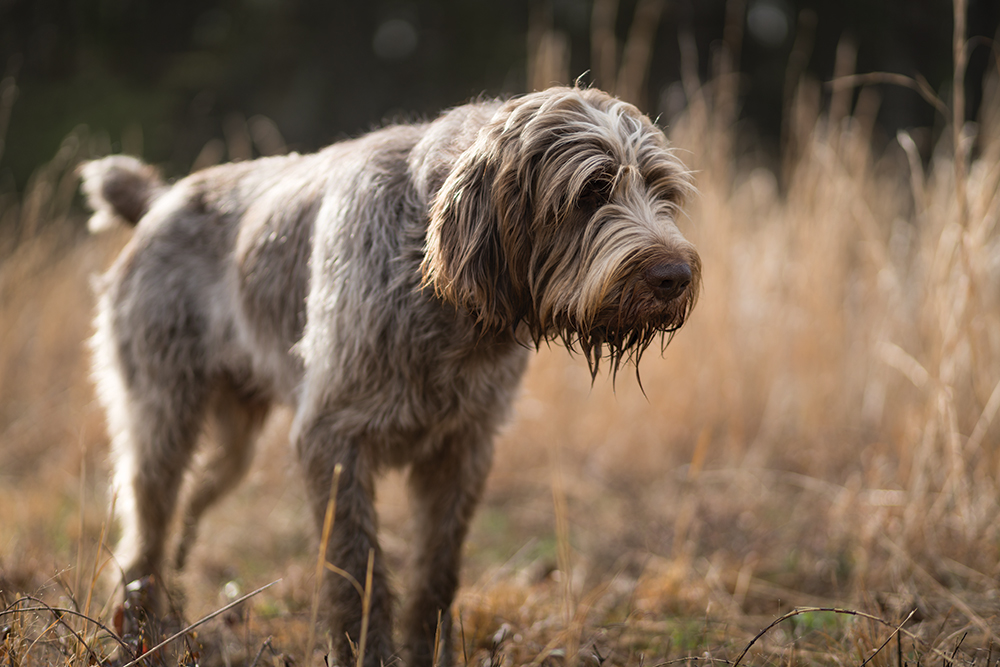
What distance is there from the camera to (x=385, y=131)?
2586mm

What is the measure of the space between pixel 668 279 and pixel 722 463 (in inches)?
119

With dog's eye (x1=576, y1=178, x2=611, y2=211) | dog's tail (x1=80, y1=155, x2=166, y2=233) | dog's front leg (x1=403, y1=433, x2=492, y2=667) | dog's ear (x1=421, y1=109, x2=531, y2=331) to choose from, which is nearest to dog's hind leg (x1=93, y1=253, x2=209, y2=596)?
dog's tail (x1=80, y1=155, x2=166, y2=233)

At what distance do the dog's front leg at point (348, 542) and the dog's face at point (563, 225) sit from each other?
0.66 meters

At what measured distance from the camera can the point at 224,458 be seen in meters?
3.38

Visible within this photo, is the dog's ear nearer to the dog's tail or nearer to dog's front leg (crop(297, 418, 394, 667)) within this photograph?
dog's front leg (crop(297, 418, 394, 667))

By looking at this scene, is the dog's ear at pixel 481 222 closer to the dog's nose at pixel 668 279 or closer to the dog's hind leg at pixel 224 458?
the dog's nose at pixel 668 279

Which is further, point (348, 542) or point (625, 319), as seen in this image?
point (348, 542)

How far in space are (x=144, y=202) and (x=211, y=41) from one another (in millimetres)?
10810

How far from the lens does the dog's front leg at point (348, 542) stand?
2.22 metres

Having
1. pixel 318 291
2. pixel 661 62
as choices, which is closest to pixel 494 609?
pixel 318 291

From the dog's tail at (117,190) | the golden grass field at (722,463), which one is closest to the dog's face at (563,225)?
the golden grass field at (722,463)

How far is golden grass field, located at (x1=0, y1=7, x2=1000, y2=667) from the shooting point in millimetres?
2529

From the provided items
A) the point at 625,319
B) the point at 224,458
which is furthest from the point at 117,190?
the point at 625,319

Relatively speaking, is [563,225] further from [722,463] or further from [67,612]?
[722,463]
